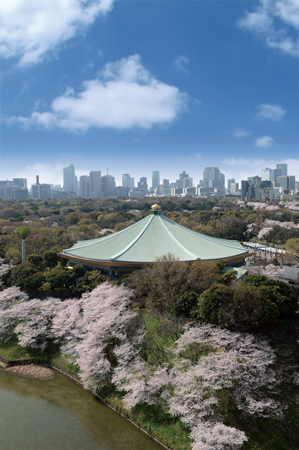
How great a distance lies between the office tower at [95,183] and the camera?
177375 millimetres

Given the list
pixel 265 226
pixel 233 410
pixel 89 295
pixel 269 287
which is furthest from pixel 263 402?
pixel 265 226

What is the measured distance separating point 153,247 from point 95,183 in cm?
16474

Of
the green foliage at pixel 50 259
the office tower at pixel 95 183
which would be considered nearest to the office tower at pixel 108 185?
the office tower at pixel 95 183

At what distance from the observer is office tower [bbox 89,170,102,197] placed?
582 feet

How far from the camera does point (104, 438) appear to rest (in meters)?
10.2

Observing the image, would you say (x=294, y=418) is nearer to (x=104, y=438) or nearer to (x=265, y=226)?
(x=104, y=438)

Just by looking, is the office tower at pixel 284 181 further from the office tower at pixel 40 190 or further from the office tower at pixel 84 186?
the office tower at pixel 40 190

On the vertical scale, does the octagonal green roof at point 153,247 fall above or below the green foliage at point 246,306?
above

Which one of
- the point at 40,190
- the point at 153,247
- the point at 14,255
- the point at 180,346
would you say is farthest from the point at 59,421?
the point at 40,190

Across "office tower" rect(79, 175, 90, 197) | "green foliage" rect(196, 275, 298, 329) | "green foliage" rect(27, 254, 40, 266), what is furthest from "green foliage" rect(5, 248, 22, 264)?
"office tower" rect(79, 175, 90, 197)

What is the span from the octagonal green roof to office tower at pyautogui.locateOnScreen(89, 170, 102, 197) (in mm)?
158079

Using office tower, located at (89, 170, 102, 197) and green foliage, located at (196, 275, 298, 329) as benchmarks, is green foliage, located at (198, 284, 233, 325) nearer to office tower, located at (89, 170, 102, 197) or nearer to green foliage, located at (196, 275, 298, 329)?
green foliage, located at (196, 275, 298, 329)

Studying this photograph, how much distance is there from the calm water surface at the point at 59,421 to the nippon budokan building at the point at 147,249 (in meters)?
8.37

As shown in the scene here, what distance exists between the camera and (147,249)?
70.0 feet
